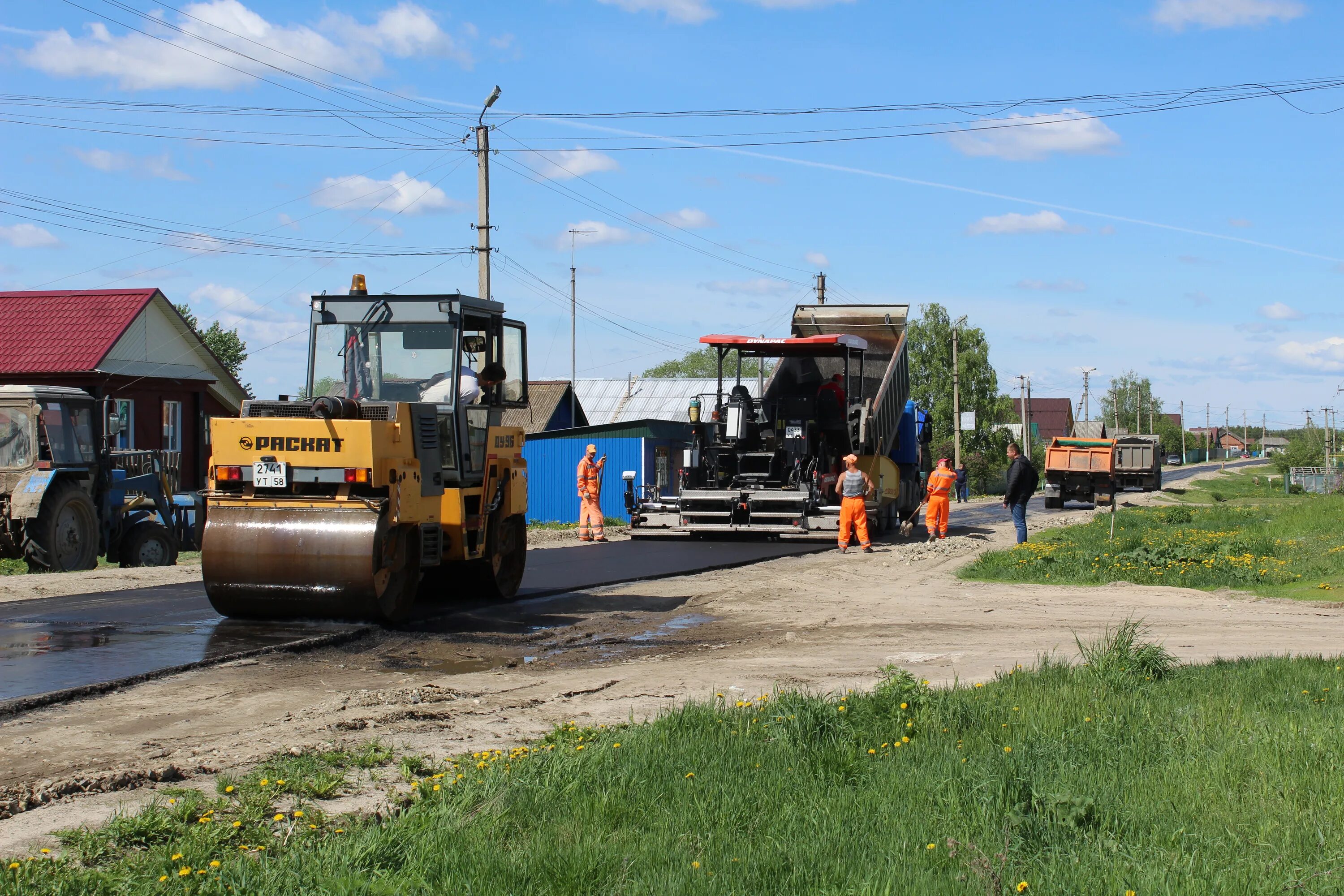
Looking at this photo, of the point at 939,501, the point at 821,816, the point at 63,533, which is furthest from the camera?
the point at 939,501

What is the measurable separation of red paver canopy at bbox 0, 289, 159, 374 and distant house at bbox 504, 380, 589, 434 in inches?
592

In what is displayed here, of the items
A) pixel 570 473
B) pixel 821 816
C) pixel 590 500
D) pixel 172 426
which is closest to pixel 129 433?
pixel 172 426

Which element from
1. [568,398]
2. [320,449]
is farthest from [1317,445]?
[320,449]

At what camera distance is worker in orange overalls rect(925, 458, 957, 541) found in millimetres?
21297

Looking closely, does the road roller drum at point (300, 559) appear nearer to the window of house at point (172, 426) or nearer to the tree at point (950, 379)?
the window of house at point (172, 426)

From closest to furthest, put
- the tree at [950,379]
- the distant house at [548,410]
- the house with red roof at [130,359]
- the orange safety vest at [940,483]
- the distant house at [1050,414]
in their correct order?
the orange safety vest at [940,483], the house with red roof at [130,359], the distant house at [548,410], the tree at [950,379], the distant house at [1050,414]

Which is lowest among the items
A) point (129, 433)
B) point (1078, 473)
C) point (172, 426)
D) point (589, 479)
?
point (1078, 473)

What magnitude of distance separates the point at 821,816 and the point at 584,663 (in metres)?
4.45

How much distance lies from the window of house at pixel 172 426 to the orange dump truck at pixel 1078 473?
79.9 feet

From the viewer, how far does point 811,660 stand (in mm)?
8719

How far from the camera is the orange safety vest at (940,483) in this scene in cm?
2128

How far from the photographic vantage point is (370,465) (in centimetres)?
902

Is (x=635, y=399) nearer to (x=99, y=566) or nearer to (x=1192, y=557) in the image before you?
(x=99, y=566)

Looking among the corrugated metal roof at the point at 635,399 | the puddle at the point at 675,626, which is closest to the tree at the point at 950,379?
the corrugated metal roof at the point at 635,399
